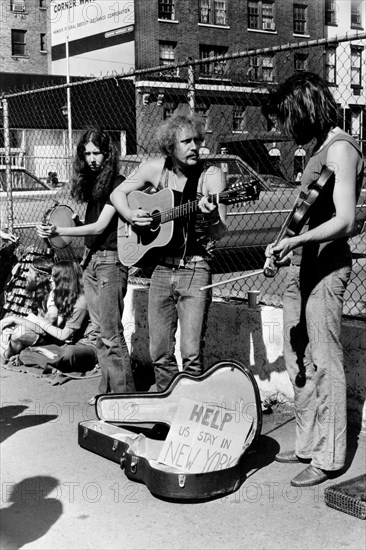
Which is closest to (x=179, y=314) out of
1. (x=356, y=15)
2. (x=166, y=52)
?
(x=356, y=15)

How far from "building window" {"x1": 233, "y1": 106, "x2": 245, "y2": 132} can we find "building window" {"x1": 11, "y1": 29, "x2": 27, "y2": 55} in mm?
39936

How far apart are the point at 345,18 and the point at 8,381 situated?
4203 mm

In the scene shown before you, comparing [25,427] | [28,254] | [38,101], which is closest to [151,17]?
[38,101]

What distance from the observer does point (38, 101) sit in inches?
1286

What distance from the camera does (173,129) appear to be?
4.50 metres

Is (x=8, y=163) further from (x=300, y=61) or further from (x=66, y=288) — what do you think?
(x=300, y=61)

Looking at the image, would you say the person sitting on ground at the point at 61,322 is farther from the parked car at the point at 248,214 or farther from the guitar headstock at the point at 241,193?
the parked car at the point at 248,214

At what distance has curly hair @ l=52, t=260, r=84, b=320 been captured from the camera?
6.54 m

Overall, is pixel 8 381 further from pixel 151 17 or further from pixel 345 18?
pixel 151 17

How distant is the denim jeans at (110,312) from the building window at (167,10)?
33190mm

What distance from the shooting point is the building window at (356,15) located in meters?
5.99

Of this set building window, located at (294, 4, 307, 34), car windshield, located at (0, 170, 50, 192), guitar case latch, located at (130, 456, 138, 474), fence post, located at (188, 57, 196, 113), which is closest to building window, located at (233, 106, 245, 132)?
building window, located at (294, 4, 307, 34)

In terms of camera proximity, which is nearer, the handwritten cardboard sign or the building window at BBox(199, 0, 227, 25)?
the handwritten cardboard sign

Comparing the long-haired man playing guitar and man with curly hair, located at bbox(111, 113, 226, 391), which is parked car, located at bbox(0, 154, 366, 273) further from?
the long-haired man playing guitar
